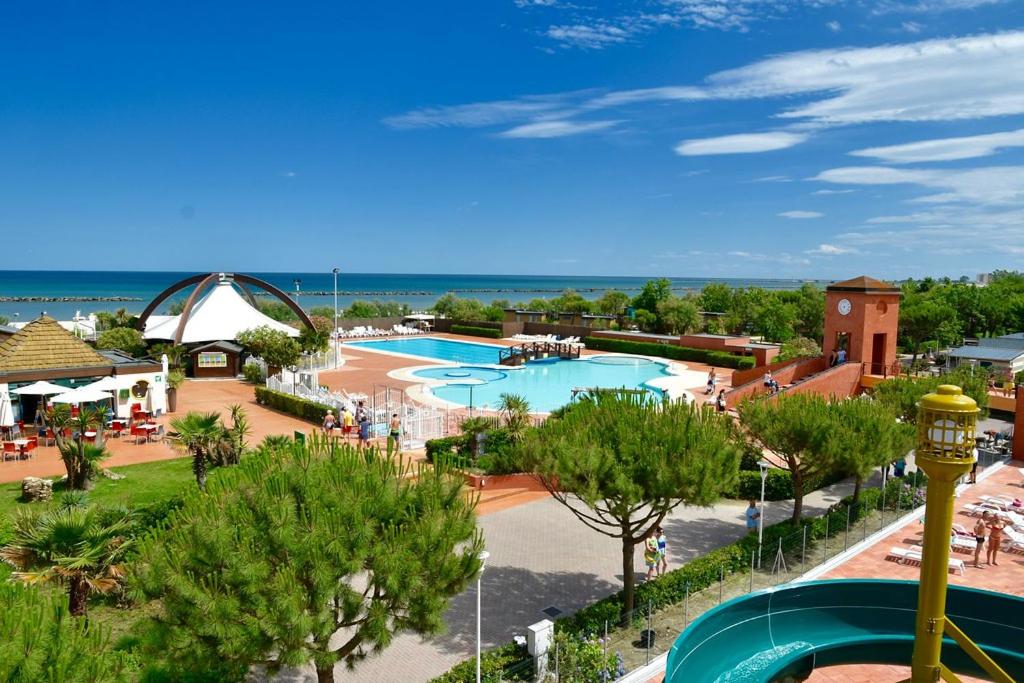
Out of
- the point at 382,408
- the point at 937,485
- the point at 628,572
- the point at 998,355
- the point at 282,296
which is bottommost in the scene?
the point at 382,408

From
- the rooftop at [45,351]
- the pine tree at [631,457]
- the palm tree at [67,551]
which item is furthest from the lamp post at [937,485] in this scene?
the rooftop at [45,351]

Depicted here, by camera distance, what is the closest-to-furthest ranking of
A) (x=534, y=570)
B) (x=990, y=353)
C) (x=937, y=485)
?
(x=937, y=485) < (x=534, y=570) < (x=990, y=353)

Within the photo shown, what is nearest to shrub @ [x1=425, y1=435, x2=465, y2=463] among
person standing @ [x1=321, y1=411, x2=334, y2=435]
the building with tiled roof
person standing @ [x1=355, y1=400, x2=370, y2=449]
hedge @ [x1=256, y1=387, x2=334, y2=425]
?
person standing @ [x1=355, y1=400, x2=370, y2=449]

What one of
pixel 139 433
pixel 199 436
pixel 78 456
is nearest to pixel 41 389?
pixel 139 433

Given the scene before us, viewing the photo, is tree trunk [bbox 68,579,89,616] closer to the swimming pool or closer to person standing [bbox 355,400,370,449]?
person standing [bbox 355,400,370,449]

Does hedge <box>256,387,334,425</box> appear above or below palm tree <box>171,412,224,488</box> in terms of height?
below

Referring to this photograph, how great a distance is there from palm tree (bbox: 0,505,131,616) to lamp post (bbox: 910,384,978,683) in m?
9.98

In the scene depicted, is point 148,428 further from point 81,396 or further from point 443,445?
point 443,445

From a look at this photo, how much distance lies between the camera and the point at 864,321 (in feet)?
99.3

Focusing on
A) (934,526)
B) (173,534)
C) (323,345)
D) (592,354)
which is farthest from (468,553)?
(592,354)

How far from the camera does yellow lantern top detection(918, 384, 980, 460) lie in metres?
6.42

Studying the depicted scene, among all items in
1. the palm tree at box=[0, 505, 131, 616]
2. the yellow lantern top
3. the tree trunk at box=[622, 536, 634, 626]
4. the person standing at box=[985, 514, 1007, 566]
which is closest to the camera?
the yellow lantern top

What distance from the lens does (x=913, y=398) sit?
1981cm

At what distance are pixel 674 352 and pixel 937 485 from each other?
130 ft
